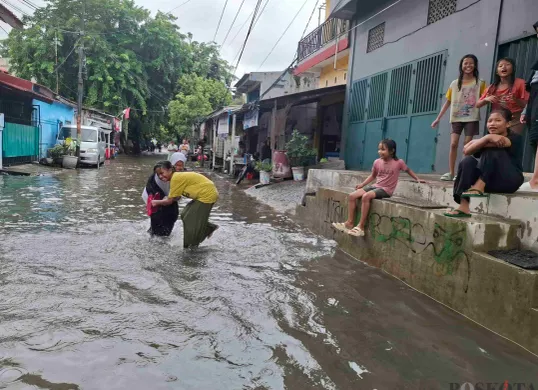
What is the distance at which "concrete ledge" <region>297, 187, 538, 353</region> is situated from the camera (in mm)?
3156

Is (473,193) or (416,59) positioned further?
(416,59)

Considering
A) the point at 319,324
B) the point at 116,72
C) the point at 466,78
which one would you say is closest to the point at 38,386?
the point at 319,324

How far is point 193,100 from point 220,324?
30254 millimetres

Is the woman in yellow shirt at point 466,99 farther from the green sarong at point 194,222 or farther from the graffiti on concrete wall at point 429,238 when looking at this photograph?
the green sarong at point 194,222

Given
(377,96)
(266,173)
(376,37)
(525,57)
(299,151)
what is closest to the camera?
(525,57)

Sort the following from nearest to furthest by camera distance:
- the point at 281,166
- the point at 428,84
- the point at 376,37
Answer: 1. the point at 428,84
2. the point at 376,37
3. the point at 281,166

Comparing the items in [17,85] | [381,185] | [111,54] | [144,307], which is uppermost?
[111,54]

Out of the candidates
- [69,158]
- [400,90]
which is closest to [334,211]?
[400,90]

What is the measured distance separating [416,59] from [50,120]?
62.3 feet

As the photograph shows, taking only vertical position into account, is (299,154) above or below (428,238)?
above

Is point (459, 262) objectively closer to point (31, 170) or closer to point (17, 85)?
point (31, 170)

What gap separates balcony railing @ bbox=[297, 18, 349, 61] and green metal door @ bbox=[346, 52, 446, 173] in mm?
3096

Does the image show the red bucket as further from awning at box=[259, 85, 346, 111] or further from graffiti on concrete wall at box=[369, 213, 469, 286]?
graffiti on concrete wall at box=[369, 213, 469, 286]

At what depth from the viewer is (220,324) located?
3543mm
